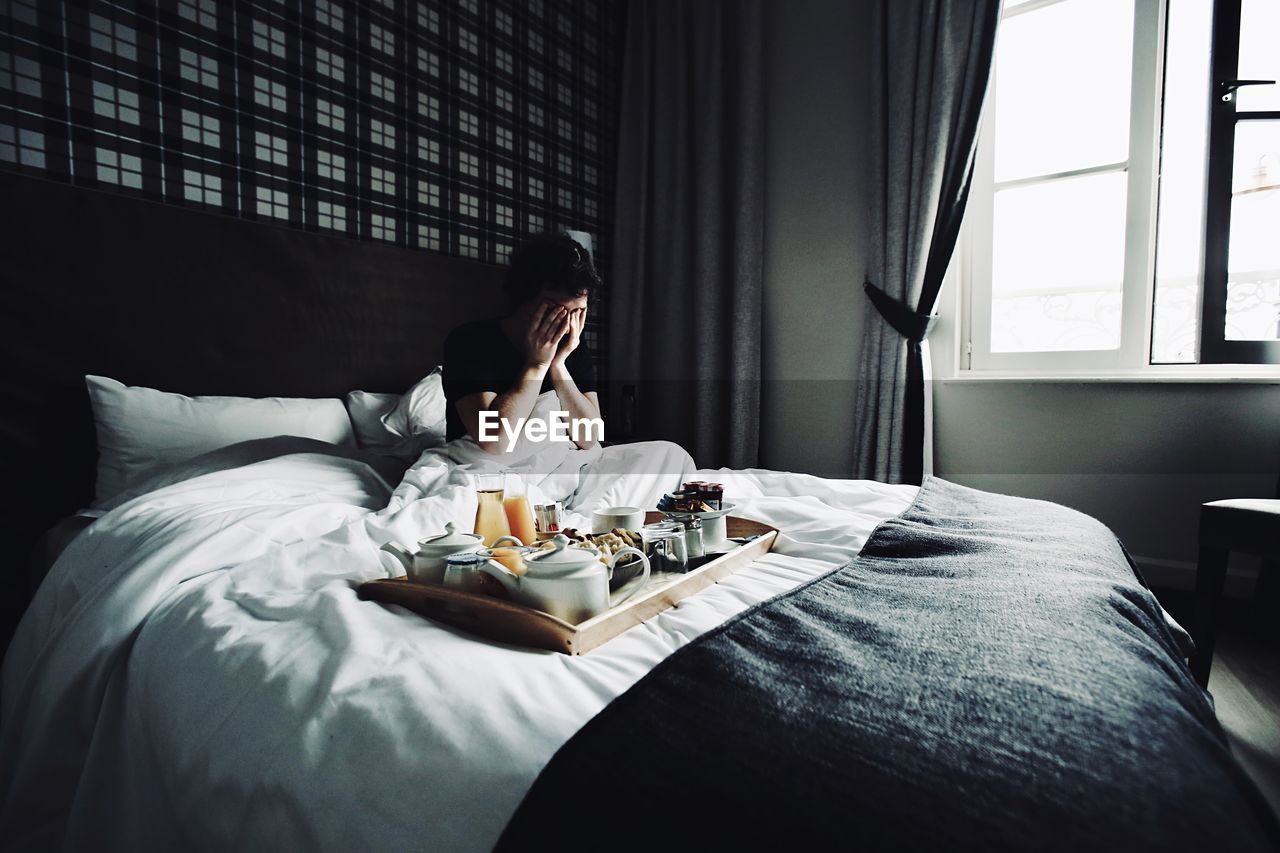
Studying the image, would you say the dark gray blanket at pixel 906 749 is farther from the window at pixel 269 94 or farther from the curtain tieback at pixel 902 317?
the window at pixel 269 94

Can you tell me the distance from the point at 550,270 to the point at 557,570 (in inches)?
53.1

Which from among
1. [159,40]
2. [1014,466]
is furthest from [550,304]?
[1014,466]

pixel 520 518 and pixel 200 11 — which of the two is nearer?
pixel 520 518

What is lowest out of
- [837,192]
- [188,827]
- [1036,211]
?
[188,827]

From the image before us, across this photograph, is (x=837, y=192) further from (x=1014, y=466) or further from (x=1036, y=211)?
(x=1014, y=466)

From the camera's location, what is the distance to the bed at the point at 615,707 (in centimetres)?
47

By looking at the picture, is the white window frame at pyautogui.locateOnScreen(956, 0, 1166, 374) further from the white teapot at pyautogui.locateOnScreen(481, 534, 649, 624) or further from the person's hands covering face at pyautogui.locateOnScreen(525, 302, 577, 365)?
the white teapot at pyautogui.locateOnScreen(481, 534, 649, 624)

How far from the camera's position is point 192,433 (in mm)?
1609

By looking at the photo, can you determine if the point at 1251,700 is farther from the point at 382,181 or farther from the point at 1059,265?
the point at 382,181

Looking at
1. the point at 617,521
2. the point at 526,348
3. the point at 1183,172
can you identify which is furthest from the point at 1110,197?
the point at 617,521

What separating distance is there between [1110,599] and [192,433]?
1.98 m

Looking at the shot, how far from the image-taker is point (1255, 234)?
216 centimetres

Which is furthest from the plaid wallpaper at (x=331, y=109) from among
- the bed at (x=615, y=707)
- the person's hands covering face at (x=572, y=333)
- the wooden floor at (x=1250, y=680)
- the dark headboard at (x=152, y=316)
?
the wooden floor at (x=1250, y=680)

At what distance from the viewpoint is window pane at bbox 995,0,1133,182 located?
8.07ft
